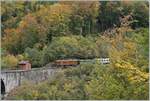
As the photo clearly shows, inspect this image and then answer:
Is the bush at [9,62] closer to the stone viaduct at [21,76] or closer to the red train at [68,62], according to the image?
the stone viaduct at [21,76]

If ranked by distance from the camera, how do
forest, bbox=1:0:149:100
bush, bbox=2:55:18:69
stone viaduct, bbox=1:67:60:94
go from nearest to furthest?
forest, bbox=1:0:149:100 < stone viaduct, bbox=1:67:60:94 < bush, bbox=2:55:18:69

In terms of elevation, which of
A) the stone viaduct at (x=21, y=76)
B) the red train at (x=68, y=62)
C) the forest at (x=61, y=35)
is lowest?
the stone viaduct at (x=21, y=76)

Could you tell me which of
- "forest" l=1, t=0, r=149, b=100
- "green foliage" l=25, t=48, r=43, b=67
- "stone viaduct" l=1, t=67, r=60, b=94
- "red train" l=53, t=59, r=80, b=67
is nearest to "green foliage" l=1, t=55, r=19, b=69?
"forest" l=1, t=0, r=149, b=100

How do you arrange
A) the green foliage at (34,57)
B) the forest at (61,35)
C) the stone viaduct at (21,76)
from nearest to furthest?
the forest at (61,35)
the stone viaduct at (21,76)
the green foliage at (34,57)

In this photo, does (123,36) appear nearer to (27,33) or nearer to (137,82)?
(137,82)

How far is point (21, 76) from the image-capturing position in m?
18.5

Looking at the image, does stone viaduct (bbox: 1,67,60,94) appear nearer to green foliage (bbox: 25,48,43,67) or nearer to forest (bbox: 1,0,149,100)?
A: forest (bbox: 1,0,149,100)

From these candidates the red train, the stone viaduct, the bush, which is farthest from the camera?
the bush

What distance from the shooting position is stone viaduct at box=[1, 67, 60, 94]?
17.9 meters

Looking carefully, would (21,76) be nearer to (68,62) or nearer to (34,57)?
(68,62)

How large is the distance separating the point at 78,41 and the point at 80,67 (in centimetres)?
506

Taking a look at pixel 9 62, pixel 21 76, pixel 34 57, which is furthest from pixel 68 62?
pixel 9 62

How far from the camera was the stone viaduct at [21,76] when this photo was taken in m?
17.9

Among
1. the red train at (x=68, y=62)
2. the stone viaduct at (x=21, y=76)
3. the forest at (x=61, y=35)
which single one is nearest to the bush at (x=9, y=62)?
the forest at (x=61, y=35)
